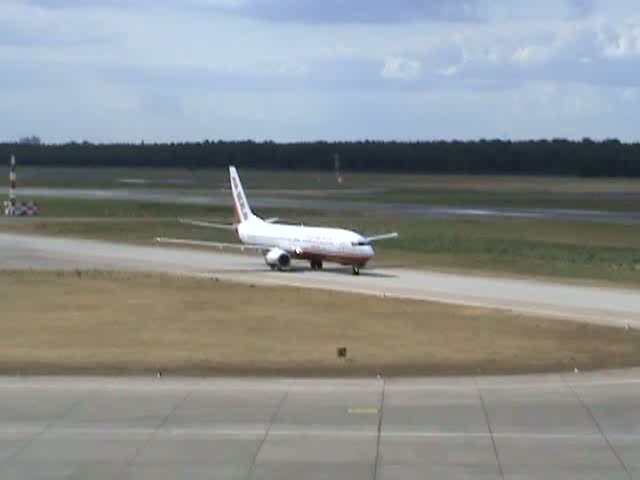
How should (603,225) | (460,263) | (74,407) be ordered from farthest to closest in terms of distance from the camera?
(603,225)
(460,263)
(74,407)

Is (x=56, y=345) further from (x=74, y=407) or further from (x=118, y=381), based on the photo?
(x=74, y=407)

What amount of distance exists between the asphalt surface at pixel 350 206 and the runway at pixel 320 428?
75901 mm

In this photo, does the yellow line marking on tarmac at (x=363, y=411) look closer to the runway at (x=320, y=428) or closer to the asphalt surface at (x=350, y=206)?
the runway at (x=320, y=428)

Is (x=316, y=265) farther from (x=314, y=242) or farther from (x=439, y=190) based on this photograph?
(x=439, y=190)

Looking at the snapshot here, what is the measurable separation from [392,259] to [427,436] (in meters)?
48.6

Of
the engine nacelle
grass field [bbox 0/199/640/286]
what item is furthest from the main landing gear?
grass field [bbox 0/199/640/286]

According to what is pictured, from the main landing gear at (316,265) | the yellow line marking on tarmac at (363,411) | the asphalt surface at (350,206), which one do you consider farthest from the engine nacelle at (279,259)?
the asphalt surface at (350,206)

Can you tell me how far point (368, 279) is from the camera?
61.5 m

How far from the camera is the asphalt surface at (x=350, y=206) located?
110 m

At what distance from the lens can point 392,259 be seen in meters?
73.3

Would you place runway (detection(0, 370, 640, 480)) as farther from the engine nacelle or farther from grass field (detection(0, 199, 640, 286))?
the engine nacelle

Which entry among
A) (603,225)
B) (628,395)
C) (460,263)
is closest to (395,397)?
(628,395)

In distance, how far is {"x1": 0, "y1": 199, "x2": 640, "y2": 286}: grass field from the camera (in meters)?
69.1

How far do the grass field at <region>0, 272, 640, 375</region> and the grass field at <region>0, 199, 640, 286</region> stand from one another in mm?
17327
